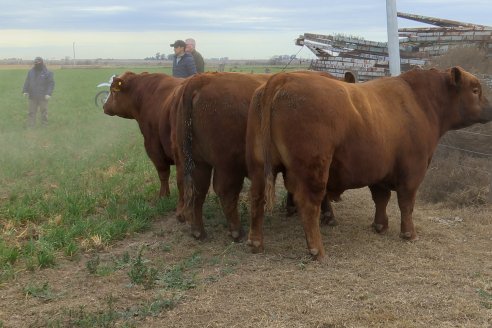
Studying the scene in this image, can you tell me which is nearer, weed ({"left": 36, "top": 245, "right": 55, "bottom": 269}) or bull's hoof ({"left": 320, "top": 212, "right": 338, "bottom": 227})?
weed ({"left": 36, "top": 245, "right": 55, "bottom": 269})

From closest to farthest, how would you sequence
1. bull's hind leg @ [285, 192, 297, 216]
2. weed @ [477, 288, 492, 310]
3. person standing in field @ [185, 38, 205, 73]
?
weed @ [477, 288, 492, 310] → bull's hind leg @ [285, 192, 297, 216] → person standing in field @ [185, 38, 205, 73]

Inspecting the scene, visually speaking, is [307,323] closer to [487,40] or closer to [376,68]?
[487,40]

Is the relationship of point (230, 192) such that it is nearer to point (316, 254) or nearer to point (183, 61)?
point (316, 254)

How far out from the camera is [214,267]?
5109mm

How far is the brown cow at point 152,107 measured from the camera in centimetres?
704

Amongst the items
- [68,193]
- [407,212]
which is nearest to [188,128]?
[407,212]

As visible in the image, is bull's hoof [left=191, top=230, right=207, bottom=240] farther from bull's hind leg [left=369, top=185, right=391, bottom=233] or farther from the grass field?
bull's hind leg [left=369, top=185, right=391, bottom=233]

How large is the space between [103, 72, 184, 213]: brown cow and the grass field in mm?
Answer: 568

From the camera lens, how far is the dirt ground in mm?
3988

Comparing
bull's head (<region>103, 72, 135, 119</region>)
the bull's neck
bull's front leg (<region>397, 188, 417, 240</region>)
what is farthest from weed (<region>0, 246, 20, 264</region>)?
the bull's neck

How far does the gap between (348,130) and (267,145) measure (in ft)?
2.42

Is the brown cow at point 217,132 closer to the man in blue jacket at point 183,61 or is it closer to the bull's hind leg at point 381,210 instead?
the bull's hind leg at point 381,210

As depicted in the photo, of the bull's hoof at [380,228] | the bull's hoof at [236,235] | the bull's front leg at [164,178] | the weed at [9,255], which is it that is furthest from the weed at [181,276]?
the bull's front leg at [164,178]

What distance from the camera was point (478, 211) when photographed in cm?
686
